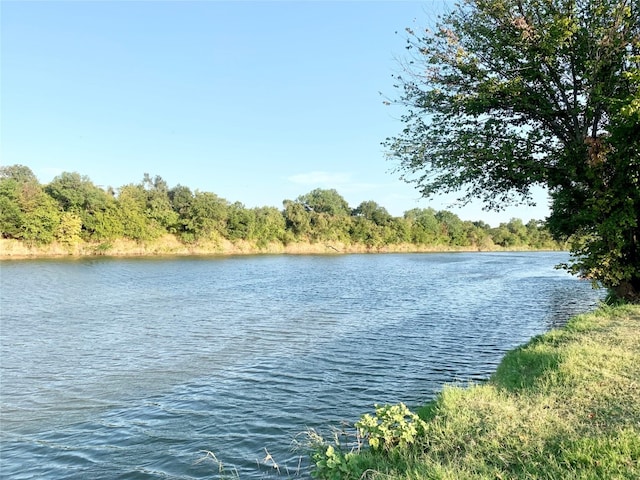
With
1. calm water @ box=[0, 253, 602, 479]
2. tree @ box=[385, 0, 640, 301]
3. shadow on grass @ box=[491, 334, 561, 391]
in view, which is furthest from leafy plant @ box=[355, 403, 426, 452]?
tree @ box=[385, 0, 640, 301]

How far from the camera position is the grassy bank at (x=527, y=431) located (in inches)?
189

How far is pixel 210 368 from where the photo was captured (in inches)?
495

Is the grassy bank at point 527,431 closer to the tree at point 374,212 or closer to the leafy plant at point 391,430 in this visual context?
the leafy plant at point 391,430

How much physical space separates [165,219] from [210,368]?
247ft

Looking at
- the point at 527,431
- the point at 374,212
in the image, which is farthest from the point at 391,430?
the point at 374,212

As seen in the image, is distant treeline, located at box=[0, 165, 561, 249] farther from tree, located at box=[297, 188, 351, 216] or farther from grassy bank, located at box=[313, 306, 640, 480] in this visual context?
grassy bank, located at box=[313, 306, 640, 480]

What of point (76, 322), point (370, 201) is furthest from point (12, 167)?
point (76, 322)

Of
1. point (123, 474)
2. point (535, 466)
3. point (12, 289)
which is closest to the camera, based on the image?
point (535, 466)

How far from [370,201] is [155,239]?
7856 centimetres

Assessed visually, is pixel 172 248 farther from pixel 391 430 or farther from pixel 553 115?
pixel 391 430

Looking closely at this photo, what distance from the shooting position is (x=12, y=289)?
2827cm

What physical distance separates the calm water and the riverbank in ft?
138

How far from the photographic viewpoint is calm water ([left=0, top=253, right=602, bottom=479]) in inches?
307

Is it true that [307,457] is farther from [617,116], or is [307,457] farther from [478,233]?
[478,233]
